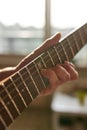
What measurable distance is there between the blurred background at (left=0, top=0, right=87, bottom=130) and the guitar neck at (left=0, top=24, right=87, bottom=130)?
5.89ft

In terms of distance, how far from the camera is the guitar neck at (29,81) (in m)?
0.56

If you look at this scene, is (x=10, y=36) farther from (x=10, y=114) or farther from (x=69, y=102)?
(x=10, y=114)

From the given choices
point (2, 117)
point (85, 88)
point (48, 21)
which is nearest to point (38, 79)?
point (2, 117)

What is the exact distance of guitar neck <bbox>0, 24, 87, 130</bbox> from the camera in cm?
56

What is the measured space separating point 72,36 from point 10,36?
2.33 m

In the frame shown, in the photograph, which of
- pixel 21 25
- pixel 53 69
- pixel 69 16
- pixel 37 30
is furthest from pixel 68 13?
pixel 53 69

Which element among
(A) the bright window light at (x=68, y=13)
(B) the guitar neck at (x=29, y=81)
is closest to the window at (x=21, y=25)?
(A) the bright window light at (x=68, y=13)

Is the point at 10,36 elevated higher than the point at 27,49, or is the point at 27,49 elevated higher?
the point at 10,36

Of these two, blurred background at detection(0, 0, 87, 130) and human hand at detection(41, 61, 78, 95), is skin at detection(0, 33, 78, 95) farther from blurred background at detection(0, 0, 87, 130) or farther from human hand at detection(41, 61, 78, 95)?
blurred background at detection(0, 0, 87, 130)

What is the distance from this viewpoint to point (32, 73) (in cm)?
62

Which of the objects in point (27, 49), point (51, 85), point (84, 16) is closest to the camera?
point (51, 85)

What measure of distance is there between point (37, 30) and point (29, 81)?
2338mm

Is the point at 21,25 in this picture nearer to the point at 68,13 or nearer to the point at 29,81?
the point at 68,13

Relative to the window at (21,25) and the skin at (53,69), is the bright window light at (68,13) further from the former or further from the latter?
the skin at (53,69)
